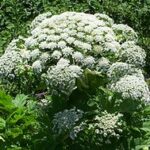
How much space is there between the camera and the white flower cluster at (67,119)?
4.50 meters

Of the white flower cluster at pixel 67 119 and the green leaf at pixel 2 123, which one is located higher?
the white flower cluster at pixel 67 119

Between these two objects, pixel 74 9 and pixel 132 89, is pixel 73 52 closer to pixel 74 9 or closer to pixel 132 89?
pixel 132 89

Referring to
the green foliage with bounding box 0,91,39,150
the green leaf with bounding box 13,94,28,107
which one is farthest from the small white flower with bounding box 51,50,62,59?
the green leaf with bounding box 13,94,28,107

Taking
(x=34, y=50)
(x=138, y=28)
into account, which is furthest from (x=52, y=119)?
(x=138, y=28)

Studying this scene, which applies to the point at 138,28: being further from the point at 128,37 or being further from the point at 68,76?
the point at 68,76

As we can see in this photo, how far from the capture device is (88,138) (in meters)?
4.83

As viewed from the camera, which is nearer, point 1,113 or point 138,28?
point 1,113

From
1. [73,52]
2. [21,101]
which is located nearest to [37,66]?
[73,52]

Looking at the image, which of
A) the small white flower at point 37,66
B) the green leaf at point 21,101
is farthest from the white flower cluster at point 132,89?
the green leaf at point 21,101

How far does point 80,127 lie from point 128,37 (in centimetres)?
79

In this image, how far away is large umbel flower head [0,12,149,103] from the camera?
4.39m

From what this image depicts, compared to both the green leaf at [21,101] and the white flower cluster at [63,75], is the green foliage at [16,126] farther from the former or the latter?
the white flower cluster at [63,75]

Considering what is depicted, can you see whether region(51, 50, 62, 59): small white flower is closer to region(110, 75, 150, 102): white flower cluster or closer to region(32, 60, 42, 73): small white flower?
region(32, 60, 42, 73): small white flower

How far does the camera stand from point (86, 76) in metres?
4.49
